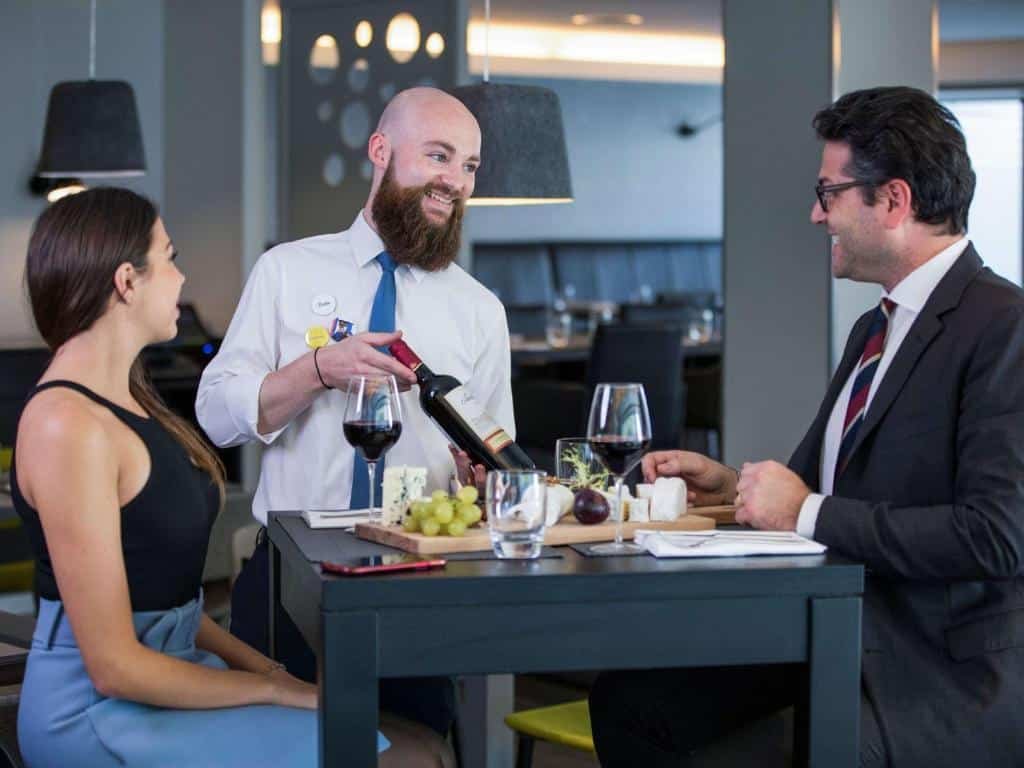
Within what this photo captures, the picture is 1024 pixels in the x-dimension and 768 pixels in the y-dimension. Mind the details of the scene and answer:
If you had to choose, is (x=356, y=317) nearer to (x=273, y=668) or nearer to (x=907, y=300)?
(x=273, y=668)

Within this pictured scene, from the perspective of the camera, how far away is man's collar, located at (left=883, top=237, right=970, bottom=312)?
8.57ft

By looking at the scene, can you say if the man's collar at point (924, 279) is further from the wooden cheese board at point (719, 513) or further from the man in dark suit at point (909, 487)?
the wooden cheese board at point (719, 513)

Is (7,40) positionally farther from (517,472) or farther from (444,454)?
(517,472)

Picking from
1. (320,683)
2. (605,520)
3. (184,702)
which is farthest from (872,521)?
(184,702)

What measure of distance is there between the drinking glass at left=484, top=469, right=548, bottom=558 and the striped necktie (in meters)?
0.70

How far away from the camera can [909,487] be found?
243 cm

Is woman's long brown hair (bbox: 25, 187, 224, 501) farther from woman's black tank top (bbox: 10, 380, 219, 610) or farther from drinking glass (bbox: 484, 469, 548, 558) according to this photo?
drinking glass (bbox: 484, 469, 548, 558)

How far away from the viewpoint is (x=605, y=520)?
92.8 inches

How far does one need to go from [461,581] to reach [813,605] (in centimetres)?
48

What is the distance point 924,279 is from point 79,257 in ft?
4.64

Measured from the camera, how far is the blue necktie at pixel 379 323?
296 cm

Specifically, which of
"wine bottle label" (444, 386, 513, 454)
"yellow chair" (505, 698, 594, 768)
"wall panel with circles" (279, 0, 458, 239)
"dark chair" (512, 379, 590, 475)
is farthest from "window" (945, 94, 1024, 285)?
"wine bottle label" (444, 386, 513, 454)

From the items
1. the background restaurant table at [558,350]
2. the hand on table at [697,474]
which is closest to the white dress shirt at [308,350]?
the hand on table at [697,474]

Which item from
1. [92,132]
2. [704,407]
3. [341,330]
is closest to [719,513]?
[341,330]
